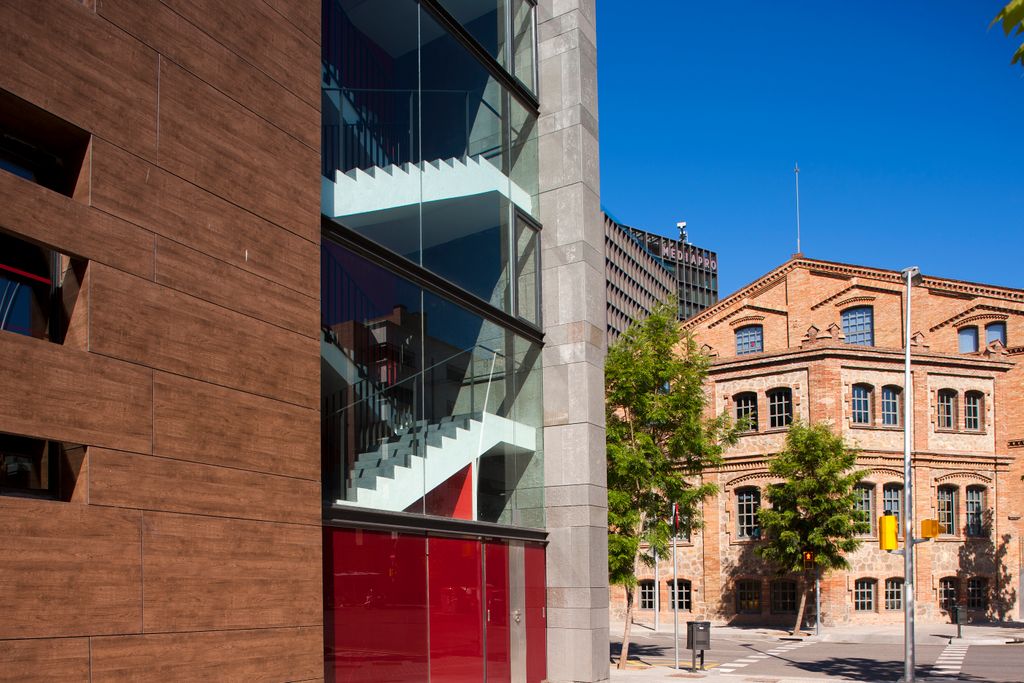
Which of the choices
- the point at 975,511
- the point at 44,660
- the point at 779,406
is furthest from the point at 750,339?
the point at 44,660

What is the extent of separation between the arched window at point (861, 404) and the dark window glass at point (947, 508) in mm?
5005

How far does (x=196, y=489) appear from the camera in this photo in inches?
334

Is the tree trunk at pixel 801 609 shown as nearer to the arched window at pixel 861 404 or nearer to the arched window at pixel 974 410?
the arched window at pixel 861 404

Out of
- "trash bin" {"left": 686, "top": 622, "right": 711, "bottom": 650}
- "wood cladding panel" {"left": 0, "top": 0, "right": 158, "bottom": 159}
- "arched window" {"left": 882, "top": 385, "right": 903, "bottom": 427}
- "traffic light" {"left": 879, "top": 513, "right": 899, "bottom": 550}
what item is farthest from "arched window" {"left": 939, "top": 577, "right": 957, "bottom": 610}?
"wood cladding panel" {"left": 0, "top": 0, "right": 158, "bottom": 159}

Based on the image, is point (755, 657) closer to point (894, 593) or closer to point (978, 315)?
point (894, 593)

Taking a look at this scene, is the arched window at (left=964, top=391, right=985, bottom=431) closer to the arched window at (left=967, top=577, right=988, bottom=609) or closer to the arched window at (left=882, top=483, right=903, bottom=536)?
the arched window at (left=882, top=483, right=903, bottom=536)

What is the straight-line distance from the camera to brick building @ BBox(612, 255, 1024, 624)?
42281mm

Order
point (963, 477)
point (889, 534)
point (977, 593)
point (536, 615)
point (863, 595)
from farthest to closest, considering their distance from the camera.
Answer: point (963, 477) < point (977, 593) < point (863, 595) < point (889, 534) < point (536, 615)

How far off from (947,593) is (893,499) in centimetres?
484

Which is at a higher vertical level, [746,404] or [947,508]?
[746,404]

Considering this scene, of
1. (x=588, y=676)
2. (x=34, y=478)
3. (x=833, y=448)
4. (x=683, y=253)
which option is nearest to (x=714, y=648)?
(x=833, y=448)

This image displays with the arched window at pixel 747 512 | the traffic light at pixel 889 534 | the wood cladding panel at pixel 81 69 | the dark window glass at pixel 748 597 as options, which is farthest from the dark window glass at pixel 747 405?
the wood cladding panel at pixel 81 69

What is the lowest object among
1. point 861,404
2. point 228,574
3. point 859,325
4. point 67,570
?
point 228,574

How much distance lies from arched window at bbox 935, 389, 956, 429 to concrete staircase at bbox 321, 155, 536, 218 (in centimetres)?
3386
